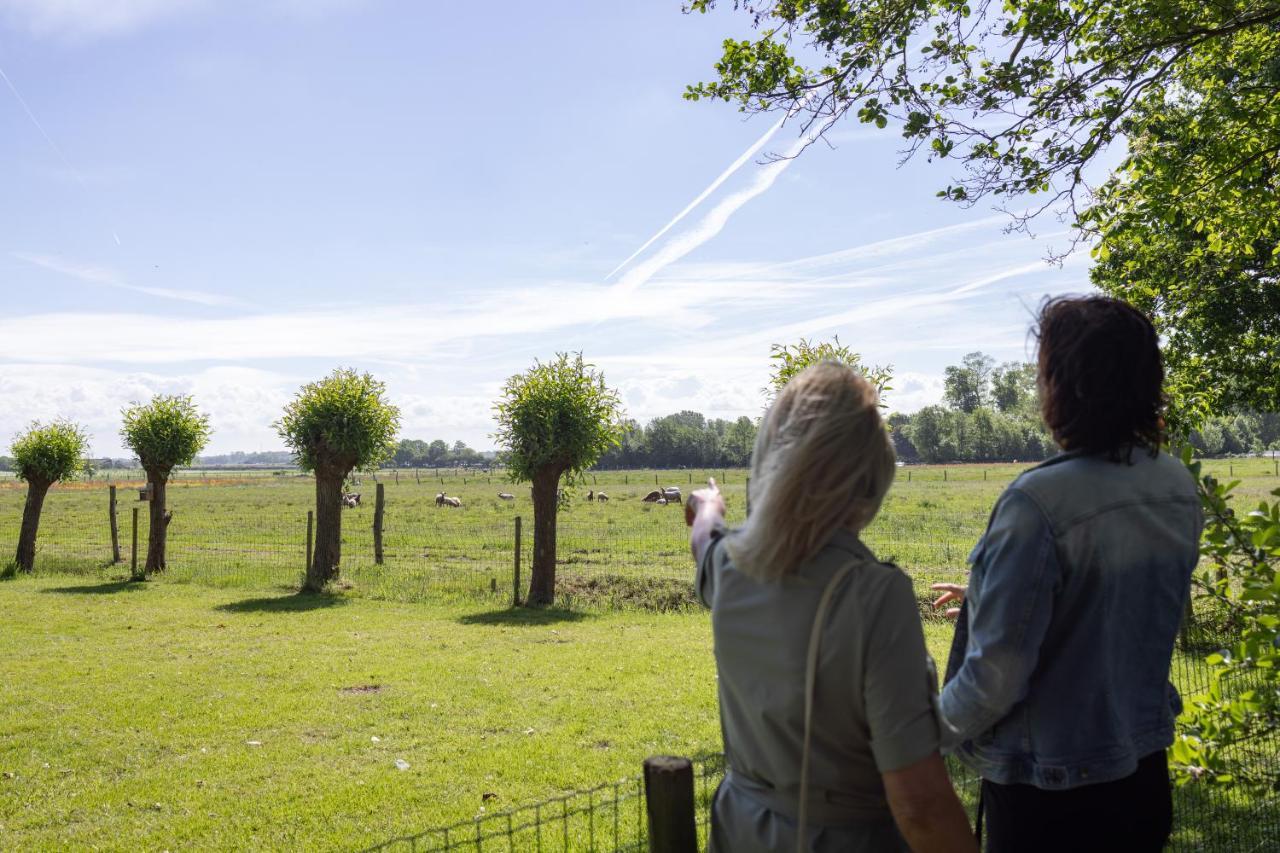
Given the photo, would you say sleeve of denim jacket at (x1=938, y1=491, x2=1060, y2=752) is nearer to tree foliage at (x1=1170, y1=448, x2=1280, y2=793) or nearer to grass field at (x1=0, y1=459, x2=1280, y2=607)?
tree foliage at (x1=1170, y1=448, x2=1280, y2=793)

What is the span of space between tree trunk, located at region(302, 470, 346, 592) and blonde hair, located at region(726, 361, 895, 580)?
17.6m

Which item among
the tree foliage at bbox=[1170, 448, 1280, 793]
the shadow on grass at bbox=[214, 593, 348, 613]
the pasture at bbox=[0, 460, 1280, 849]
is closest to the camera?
the tree foliage at bbox=[1170, 448, 1280, 793]

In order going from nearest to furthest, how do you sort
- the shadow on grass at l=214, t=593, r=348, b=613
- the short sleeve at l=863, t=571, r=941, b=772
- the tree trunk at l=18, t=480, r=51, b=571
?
the short sleeve at l=863, t=571, r=941, b=772 → the shadow on grass at l=214, t=593, r=348, b=613 → the tree trunk at l=18, t=480, r=51, b=571

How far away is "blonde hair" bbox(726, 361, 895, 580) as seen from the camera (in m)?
1.77

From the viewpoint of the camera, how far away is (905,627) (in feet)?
5.63

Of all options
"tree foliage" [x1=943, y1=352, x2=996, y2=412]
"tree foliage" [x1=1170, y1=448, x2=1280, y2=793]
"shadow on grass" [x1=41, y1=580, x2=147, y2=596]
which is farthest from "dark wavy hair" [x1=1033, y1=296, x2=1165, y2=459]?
"tree foliage" [x1=943, y1=352, x2=996, y2=412]

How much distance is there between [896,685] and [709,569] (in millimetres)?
571

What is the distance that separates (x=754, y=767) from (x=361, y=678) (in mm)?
9317

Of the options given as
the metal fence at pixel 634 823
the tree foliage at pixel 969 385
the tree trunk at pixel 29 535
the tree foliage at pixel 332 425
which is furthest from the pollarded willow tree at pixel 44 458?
the tree foliage at pixel 969 385

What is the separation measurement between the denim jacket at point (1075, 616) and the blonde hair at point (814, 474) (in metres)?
0.45

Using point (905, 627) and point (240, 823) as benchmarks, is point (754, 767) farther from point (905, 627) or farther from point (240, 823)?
point (240, 823)

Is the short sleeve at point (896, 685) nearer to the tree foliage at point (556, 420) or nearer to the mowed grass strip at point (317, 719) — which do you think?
the mowed grass strip at point (317, 719)

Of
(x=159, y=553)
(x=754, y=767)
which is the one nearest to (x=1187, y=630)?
(x=754, y=767)

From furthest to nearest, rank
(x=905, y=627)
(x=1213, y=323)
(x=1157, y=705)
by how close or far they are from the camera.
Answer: (x=1213, y=323)
(x=1157, y=705)
(x=905, y=627)
